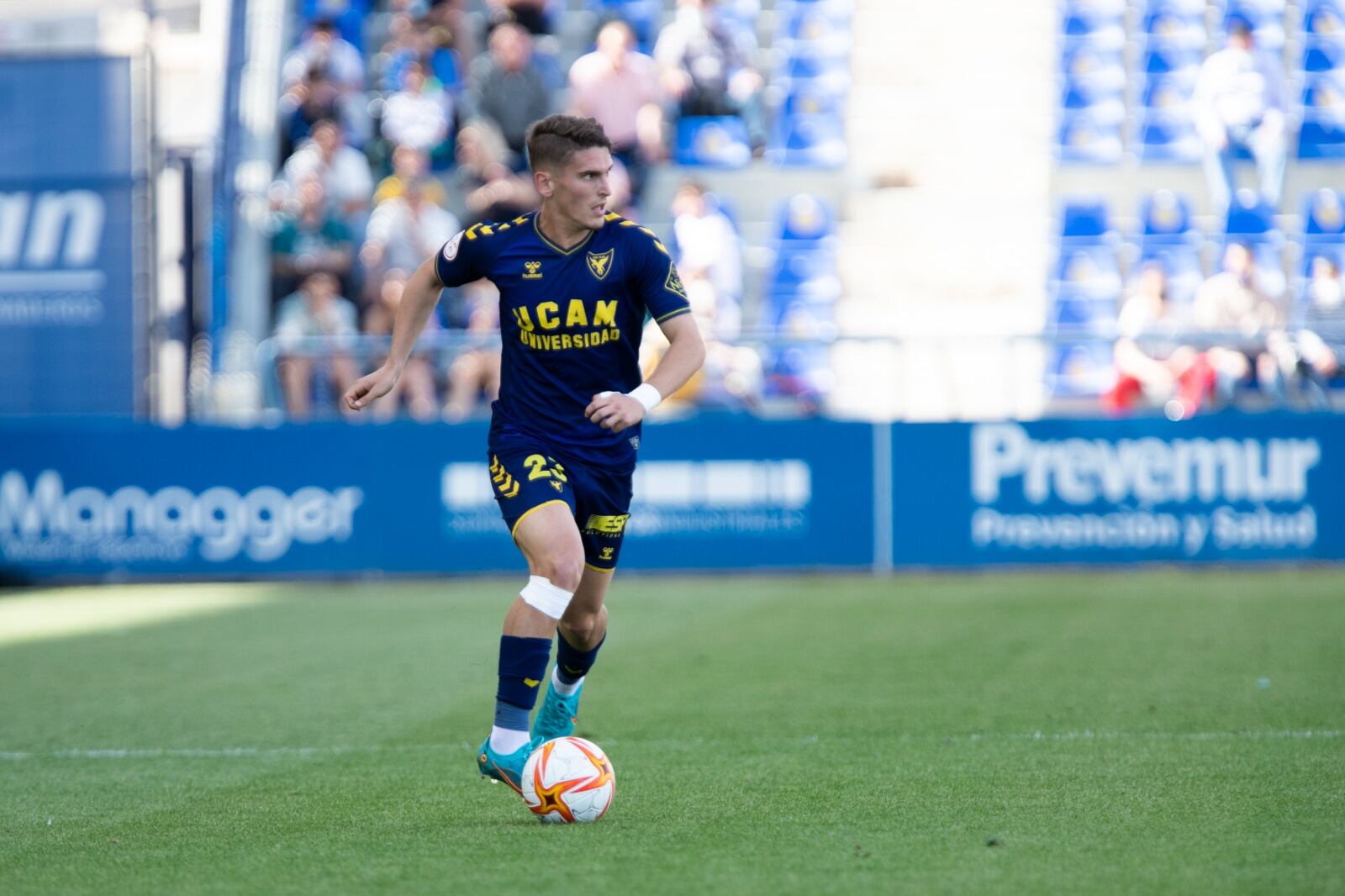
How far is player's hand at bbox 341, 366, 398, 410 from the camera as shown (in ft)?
20.0

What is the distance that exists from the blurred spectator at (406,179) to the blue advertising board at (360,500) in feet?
10.8

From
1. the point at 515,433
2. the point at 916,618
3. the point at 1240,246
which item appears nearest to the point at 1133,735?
the point at 515,433

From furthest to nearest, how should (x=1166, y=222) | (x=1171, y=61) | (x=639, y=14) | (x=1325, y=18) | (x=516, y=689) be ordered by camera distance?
(x=639, y=14) < (x=1171, y=61) < (x=1325, y=18) < (x=1166, y=222) < (x=516, y=689)

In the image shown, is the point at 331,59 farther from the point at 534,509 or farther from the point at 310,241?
the point at 534,509

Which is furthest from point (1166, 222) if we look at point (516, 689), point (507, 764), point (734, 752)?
point (507, 764)

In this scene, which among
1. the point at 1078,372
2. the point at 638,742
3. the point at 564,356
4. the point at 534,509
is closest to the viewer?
the point at 534,509

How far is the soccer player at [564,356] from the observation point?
580cm

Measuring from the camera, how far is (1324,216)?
1834cm

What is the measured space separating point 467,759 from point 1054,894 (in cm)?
296

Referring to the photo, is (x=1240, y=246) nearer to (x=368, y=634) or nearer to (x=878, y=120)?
(x=878, y=120)

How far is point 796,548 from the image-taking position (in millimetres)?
14453

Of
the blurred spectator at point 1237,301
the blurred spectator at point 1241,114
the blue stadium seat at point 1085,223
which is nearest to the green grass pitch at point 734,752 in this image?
the blurred spectator at point 1237,301

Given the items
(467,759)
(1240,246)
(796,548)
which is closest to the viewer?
(467,759)

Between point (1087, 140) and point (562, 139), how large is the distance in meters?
14.9
